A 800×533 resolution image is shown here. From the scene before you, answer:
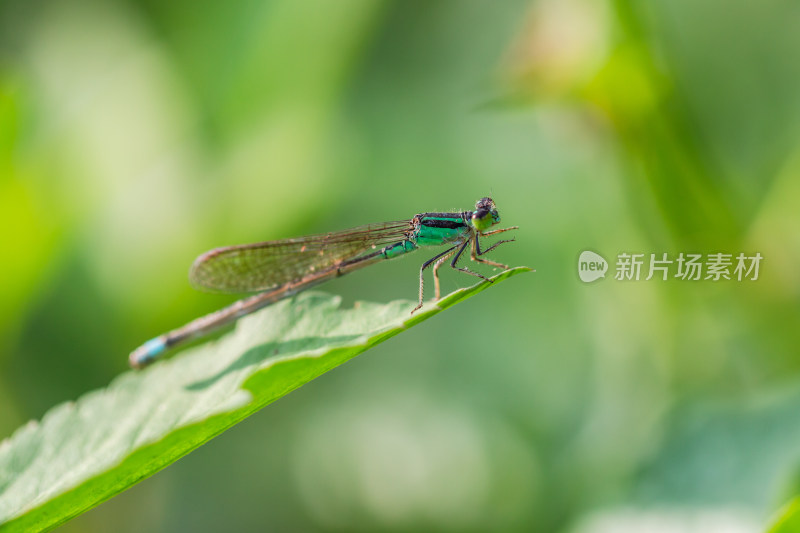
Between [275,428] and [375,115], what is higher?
[375,115]

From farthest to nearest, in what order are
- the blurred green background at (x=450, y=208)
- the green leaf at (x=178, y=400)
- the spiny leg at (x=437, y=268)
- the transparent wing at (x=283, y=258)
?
1. the transparent wing at (x=283, y=258)
2. the blurred green background at (x=450, y=208)
3. the spiny leg at (x=437, y=268)
4. the green leaf at (x=178, y=400)

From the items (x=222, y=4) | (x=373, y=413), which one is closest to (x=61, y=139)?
(x=222, y=4)

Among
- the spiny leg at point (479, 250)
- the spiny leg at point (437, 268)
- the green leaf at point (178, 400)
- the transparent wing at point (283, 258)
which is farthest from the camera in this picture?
the transparent wing at point (283, 258)

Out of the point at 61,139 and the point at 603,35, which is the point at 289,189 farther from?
the point at 603,35

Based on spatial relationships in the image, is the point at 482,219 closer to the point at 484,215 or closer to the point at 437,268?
the point at 484,215

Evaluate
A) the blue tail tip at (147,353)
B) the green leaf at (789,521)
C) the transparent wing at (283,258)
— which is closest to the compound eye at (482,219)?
the transparent wing at (283,258)

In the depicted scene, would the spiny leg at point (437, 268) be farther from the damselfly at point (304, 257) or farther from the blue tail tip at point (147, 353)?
the blue tail tip at point (147, 353)

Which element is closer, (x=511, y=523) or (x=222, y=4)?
(x=511, y=523)
